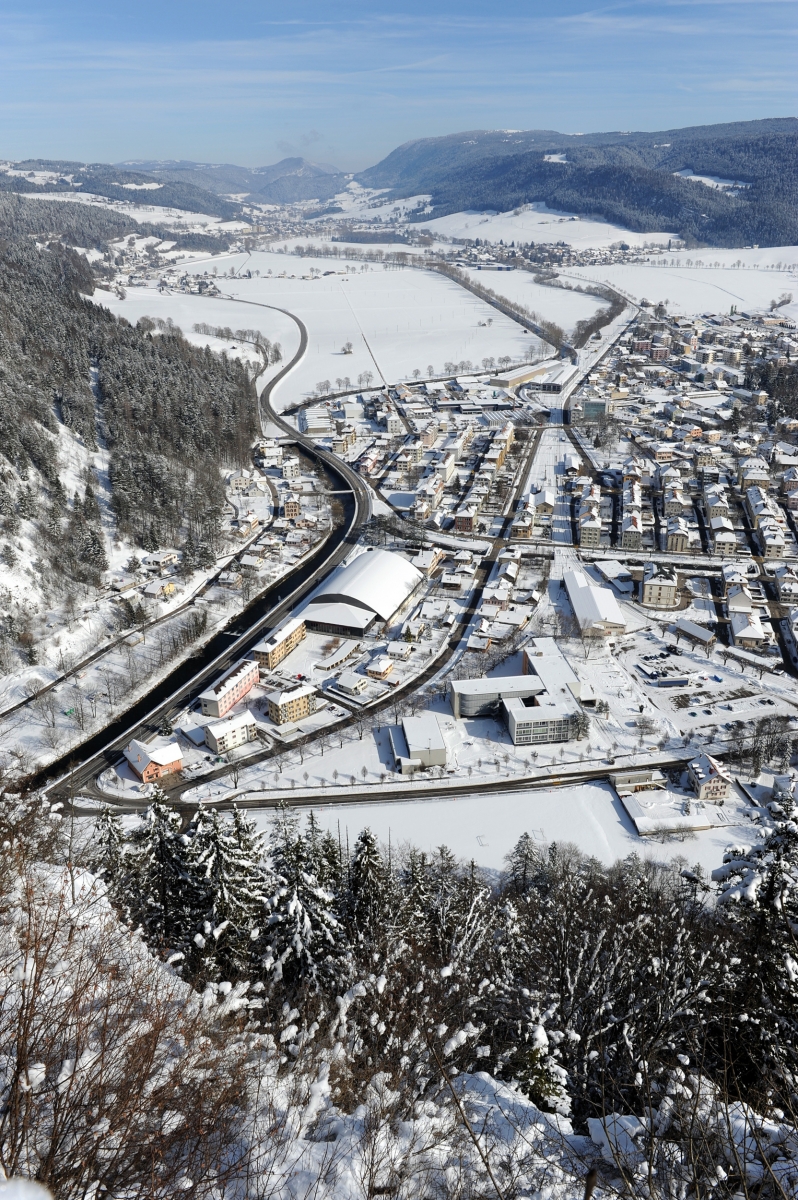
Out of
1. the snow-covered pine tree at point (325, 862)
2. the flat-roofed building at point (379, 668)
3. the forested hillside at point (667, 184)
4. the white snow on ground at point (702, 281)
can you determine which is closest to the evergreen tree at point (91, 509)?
Answer: the flat-roofed building at point (379, 668)

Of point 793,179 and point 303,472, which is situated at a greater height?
point 793,179

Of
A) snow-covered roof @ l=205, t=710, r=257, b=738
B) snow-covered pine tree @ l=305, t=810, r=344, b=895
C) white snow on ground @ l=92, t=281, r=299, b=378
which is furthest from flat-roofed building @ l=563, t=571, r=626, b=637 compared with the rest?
white snow on ground @ l=92, t=281, r=299, b=378

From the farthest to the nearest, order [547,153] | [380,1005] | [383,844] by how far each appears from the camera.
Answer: [547,153], [383,844], [380,1005]

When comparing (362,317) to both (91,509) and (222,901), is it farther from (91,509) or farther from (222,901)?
(222,901)

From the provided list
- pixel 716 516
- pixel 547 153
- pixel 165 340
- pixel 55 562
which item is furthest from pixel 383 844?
pixel 547 153

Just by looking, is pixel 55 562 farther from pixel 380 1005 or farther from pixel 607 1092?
pixel 607 1092

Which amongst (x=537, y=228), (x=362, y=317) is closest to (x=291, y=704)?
(x=362, y=317)

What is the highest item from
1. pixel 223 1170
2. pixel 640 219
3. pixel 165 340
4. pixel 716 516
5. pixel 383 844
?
pixel 640 219
